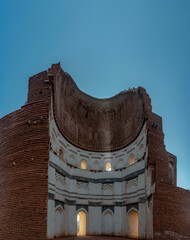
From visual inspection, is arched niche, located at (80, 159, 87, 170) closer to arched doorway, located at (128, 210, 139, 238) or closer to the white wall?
the white wall

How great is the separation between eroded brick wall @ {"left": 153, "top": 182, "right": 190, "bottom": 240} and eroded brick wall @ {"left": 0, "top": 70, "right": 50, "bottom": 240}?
5.69 metres

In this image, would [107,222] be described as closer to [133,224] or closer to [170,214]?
[133,224]

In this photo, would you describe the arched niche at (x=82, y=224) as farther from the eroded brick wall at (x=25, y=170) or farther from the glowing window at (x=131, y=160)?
the eroded brick wall at (x=25, y=170)

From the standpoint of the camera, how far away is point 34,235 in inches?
423

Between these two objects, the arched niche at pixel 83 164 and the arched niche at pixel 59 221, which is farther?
the arched niche at pixel 83 164

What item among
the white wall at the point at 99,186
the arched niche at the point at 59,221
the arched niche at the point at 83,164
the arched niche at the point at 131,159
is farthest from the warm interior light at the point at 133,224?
the arched niche at the point at 83,164

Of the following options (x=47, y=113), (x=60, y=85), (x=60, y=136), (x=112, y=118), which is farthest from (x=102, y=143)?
(x=47, y=113)

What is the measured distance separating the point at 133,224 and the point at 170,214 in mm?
5887

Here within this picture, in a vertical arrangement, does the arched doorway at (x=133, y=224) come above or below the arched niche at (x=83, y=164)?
below

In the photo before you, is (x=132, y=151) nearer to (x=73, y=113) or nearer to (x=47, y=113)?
(x=73, y=113)

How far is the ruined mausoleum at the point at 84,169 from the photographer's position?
11.8 metres

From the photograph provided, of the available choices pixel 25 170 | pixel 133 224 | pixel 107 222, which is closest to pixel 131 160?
pixel 133 224

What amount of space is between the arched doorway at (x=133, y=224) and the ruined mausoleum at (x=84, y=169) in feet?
0.04

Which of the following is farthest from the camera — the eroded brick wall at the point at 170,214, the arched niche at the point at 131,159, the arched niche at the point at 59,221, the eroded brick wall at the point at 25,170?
the arched niche at the point at 131,159
